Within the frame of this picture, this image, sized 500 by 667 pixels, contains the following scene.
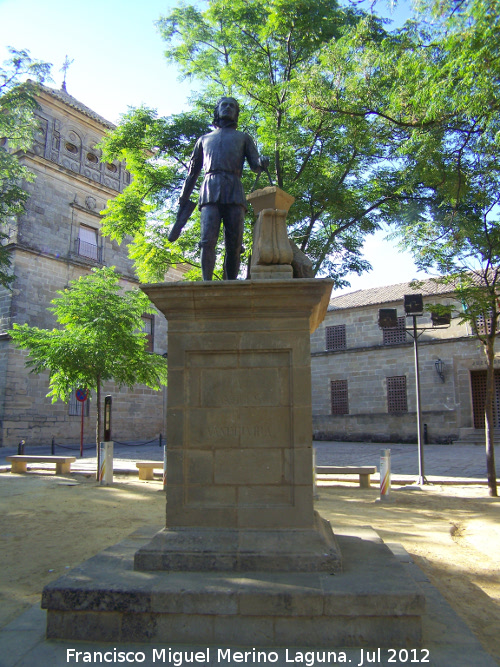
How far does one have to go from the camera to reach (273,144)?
11508mm

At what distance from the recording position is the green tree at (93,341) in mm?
12633

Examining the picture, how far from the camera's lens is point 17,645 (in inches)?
121

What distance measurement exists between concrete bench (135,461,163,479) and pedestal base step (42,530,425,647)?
918 centimetres

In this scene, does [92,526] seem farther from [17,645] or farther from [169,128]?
[169,128]

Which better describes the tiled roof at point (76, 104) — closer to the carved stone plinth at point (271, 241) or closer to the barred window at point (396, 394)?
the barred window at point (396, 394)

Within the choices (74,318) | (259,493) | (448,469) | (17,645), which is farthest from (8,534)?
(448,469)

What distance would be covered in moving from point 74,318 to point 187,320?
397 inches

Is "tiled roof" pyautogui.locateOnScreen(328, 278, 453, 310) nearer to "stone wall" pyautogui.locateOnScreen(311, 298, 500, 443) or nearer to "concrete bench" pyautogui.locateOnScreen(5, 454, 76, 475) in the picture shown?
"stone wall" pyautogui.locateOnScreen(311, 298, 500, 443)

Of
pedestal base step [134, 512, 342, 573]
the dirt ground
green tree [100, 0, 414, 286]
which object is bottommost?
the dirt ground

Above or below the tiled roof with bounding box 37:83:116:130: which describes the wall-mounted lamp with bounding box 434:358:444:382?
below

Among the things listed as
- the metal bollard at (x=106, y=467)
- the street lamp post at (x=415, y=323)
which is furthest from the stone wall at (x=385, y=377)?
the metal bollard at (x=106, y=467)

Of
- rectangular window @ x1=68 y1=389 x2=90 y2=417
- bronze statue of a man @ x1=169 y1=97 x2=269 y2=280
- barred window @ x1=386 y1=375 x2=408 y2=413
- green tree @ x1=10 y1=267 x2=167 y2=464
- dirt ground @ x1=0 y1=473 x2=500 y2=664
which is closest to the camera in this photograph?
dirt ground @ x1=0 y1=473 x2=500 y2=664

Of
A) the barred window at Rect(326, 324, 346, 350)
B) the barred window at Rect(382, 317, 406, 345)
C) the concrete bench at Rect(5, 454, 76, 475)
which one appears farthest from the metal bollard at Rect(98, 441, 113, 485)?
the barred window at Rect(326, 324, 346, 350)

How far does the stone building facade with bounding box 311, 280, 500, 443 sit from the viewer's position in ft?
80.7
